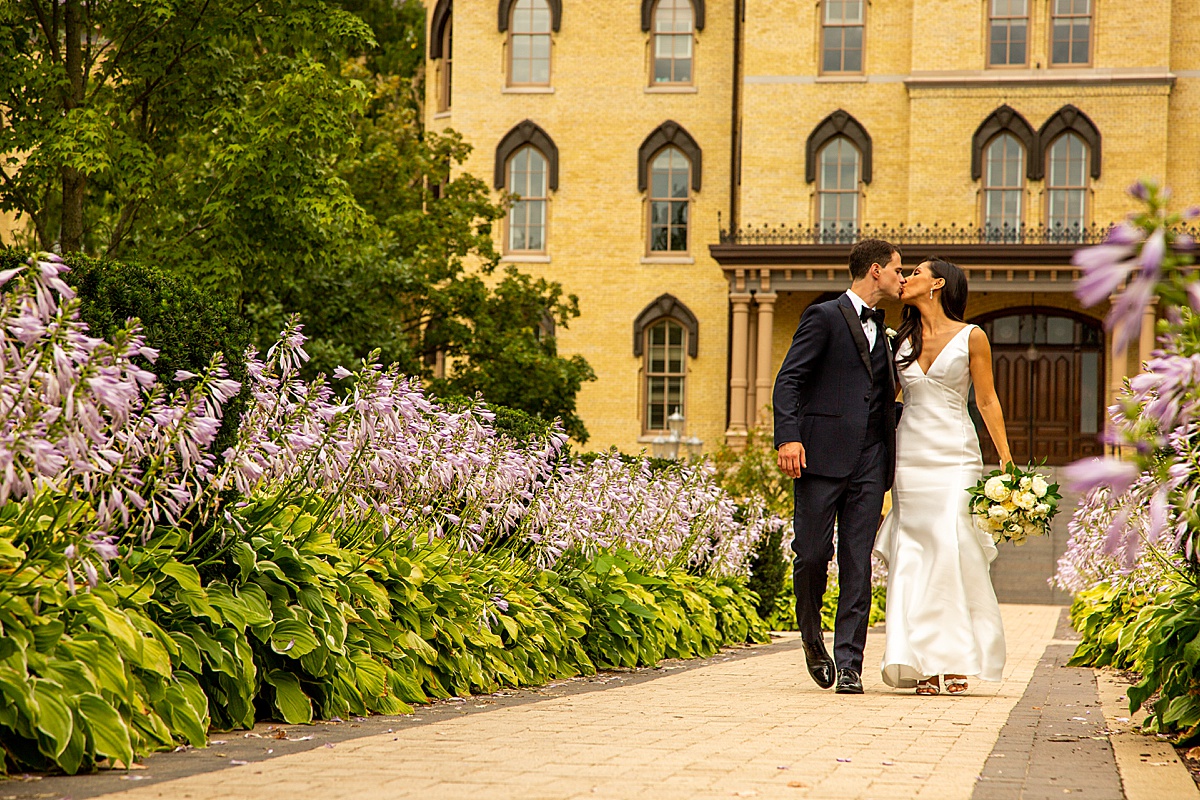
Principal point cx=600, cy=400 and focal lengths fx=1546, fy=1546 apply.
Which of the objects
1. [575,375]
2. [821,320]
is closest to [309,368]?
[575,375]

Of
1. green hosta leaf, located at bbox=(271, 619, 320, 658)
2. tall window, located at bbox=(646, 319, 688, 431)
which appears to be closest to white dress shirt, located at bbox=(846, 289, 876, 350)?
green hosta leaf, located at bbox=(271, 619, 320, 658)

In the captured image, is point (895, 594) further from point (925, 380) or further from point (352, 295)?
point (352, 295)

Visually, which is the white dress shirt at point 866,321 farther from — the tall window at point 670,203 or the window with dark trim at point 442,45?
the window with dark trim at point 442,45

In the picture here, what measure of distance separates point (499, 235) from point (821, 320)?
31203mm

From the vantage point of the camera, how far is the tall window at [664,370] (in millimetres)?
38219

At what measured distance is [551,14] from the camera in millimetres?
39094

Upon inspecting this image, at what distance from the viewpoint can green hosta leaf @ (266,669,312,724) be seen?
19.2ft

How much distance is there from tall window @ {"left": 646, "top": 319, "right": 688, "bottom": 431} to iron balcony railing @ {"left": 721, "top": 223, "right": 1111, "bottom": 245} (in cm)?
317

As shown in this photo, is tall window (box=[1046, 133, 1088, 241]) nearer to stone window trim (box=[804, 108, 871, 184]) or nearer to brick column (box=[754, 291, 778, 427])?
stone window trim (box=[804, 108, 871, 184])

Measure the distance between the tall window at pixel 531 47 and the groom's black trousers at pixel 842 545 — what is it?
32353mm

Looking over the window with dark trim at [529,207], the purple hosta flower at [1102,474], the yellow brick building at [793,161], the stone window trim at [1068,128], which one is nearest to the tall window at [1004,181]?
the yellow brick building at [793,161]

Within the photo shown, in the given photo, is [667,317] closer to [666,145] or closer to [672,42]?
[666,145]

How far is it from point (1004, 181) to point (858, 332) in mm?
29525

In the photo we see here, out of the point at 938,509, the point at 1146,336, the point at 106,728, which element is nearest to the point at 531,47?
the point at 1146,336
